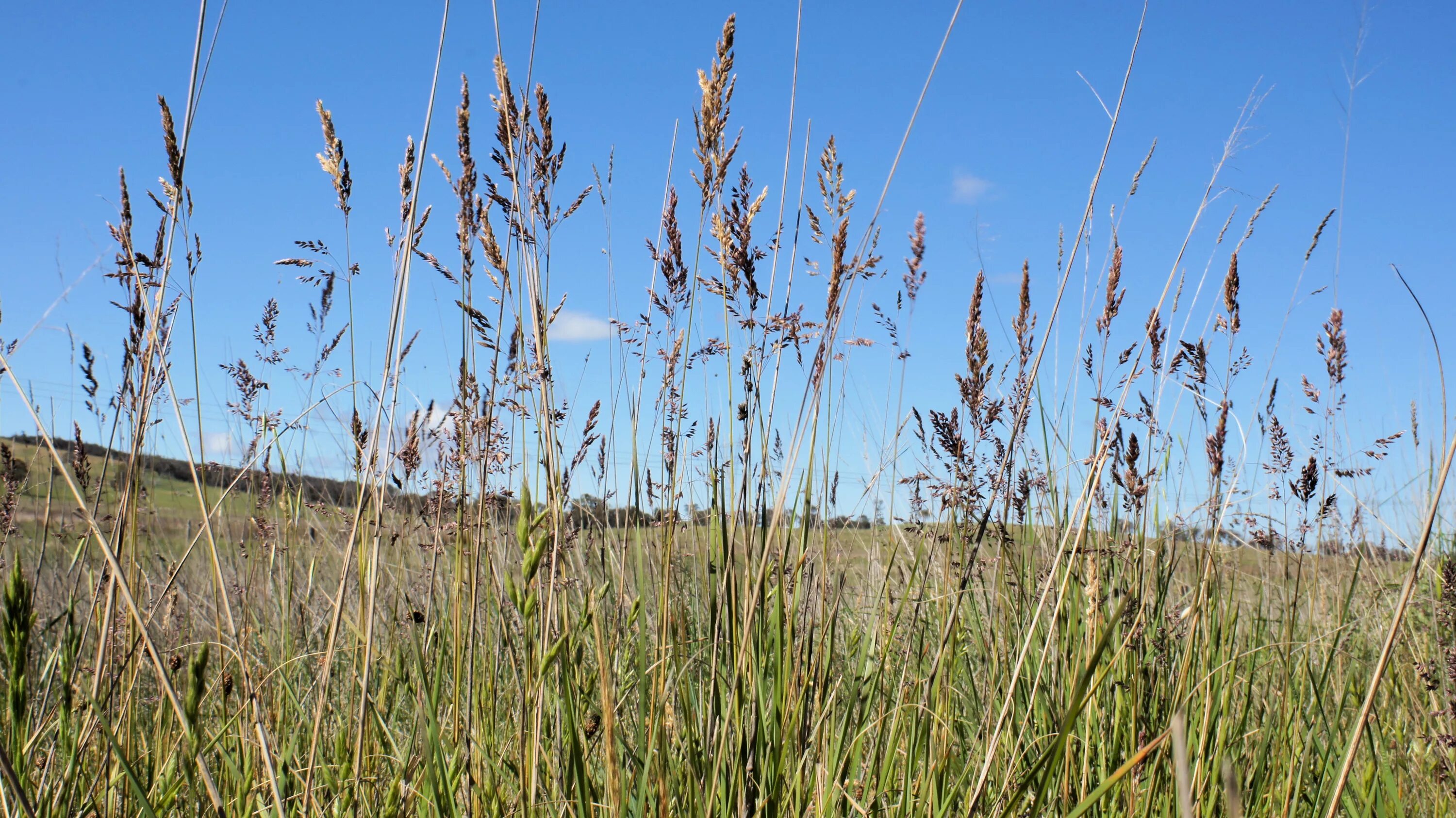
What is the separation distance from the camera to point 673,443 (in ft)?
5.92

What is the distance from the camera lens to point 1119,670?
179 centimetres

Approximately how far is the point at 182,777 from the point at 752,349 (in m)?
1.29

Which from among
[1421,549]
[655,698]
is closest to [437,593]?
[655,698]

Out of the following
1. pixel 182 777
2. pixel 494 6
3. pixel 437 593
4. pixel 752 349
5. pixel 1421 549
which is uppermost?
pixel 494 6

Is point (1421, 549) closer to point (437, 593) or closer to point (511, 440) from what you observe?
point (511, 440)

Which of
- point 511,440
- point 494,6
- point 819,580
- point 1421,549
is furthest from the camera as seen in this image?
point 511,440

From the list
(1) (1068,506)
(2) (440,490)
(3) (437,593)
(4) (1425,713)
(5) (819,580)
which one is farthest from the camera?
(3) (437,593)

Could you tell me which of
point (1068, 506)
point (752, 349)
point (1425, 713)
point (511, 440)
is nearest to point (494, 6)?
point (752, 349)

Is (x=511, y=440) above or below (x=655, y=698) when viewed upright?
above

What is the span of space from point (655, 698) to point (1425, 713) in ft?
7.14

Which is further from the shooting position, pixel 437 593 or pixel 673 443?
pixel 437 593

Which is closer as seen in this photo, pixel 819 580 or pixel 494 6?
pixel 494 6

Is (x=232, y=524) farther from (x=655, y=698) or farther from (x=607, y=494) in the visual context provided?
(x=655, y=698)

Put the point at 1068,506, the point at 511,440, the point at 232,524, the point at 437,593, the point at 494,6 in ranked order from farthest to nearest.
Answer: the point at 232,524
the point at 437,593
the point at 1068,506
the point at 511,440
the point at 494,6
